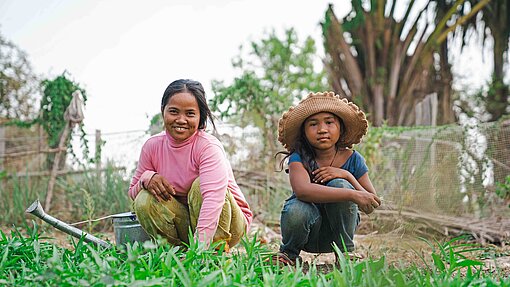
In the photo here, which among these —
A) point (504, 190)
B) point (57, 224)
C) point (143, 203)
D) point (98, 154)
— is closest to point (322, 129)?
point (143, 203)

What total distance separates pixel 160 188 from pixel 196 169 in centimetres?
21

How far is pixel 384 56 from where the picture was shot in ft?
38.5

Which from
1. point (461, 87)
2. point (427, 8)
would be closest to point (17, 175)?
point (427, 8)

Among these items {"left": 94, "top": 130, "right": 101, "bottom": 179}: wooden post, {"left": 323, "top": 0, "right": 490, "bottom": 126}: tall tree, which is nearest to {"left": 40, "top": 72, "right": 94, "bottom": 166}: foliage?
{"left": 94, "top": 130, "right": 101, "bottom": 179}: wooden post

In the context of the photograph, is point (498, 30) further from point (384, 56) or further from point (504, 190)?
point (504, 190)

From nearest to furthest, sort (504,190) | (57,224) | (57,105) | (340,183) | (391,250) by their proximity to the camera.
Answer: (57,224) → (340,183) → (391,250) → (504,190) → (57,105)

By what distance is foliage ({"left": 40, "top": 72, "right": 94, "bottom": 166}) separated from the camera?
6055 mm

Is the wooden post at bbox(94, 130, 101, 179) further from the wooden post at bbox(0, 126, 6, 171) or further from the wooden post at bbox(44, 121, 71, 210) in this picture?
the wooden post at bbox(0, 126, 6, 171)

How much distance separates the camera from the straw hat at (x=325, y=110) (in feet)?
9.09

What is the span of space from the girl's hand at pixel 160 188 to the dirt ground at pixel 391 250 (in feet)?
1.63

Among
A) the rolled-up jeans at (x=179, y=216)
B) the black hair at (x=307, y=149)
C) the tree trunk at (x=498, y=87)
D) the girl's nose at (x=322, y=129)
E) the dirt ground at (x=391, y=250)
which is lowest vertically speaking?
the dirt ground at (x=391, y=250)

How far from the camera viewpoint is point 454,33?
1234 centimetres

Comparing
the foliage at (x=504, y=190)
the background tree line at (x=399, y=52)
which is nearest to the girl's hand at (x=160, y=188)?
the foliage at (x=504, y=190)

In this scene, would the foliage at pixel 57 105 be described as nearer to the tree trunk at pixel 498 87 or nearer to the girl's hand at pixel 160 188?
the girl's hand at pixel 160 188
